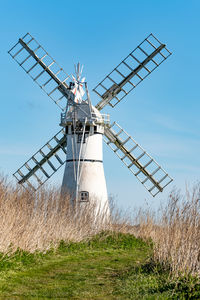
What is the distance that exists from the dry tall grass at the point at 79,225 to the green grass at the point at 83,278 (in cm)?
31

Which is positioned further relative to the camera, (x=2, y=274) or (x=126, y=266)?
(x=126, y=266)

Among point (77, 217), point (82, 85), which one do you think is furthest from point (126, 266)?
point (82, 85)

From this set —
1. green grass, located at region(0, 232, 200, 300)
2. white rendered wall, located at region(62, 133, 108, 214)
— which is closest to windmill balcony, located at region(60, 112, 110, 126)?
white rendered wall, located at region(62, 133, 108, 214)

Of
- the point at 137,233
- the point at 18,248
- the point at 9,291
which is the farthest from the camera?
the point at 137,233

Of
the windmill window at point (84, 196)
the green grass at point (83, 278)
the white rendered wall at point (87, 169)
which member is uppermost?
the white rendered wall at point (87, 169)

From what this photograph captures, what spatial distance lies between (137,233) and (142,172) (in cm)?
402

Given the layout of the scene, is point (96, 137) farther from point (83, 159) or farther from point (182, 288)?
point (182, 288)

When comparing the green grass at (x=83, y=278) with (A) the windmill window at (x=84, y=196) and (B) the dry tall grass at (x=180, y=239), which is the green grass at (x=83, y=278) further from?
(A) the windmill window at (x=84, y=196)

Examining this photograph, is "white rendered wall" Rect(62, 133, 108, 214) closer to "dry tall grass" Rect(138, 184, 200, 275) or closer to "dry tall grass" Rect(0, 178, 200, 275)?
"dry tall grass" Rect(0, 178, 200, 275)

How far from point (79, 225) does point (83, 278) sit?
679 cm

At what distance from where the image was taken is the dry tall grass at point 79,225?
8.03 meters

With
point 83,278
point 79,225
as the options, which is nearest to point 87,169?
point 79,225

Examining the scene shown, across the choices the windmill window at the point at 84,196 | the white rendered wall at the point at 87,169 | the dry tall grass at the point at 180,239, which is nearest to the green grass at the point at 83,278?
the dry tall grass at the point at 180,239

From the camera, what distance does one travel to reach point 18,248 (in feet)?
34.4
